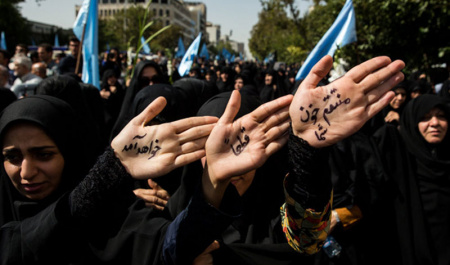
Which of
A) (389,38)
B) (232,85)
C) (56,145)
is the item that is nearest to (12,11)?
(232,85)

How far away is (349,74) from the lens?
3.82ft

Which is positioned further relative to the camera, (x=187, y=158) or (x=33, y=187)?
(x=33, y=187)

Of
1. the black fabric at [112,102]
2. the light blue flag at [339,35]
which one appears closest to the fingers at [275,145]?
the light blue flag at [339,35]

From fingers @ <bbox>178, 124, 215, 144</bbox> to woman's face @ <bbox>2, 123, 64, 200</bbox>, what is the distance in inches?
29.8

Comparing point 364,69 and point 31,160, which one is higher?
point 364,69

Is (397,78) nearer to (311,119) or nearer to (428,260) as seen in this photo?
(311,119)

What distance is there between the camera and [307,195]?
129 cm

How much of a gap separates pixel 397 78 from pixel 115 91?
16.3ft

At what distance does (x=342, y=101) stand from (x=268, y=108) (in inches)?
9.5

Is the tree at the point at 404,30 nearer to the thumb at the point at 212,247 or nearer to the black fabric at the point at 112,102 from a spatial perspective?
the black fabric at the point at 112,102

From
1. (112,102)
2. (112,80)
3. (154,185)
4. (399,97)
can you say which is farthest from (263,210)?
(112,80)

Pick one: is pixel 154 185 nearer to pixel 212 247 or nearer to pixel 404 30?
pixel 212 247

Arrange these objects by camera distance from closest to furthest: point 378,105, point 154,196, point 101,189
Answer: point 378,105 → point 101,189 → point 154,196

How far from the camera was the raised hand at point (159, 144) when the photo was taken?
1.20 m
